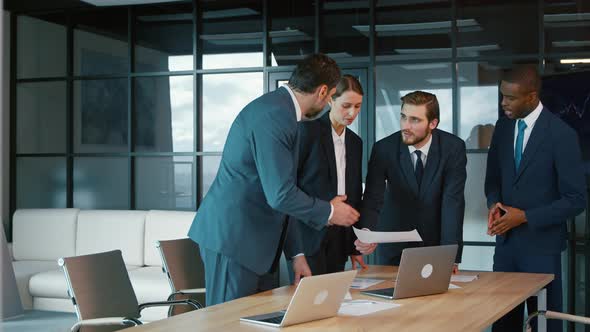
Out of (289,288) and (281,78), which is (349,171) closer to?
(289,288)

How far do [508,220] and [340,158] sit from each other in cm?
95

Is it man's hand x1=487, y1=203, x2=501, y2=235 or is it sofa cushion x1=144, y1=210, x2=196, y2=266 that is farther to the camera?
sofa cushion x1=144, y1=210, x2=196, y2=266

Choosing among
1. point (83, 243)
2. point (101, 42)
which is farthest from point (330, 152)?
point (101, 42)

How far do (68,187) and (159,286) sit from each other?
2.36 m

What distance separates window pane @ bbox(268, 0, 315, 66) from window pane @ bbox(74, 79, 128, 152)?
174cm

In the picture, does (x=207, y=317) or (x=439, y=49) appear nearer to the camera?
(x=207, y=317)

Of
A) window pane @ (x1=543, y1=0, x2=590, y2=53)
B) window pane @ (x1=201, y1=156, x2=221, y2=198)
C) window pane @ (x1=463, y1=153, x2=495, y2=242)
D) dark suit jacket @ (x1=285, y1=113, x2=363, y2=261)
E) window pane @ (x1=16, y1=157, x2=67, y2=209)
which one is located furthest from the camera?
window pane @ (x1=16, y1=157, x2=67, y2=209)

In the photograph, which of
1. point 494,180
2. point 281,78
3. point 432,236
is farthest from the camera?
point 281,78

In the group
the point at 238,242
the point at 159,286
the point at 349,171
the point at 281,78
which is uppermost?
the point at 281,78

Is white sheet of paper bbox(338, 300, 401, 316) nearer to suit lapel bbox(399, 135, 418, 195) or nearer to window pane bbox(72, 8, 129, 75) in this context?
suit lapel bbox(399, 135, 418, 195)

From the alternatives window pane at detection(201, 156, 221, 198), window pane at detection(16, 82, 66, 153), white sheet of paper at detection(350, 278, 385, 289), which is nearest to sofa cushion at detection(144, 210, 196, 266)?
window pane at detection(201, 156, 221, 198)

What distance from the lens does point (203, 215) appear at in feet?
10.3

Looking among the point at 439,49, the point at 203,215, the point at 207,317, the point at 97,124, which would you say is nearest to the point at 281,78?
the point at 439,49

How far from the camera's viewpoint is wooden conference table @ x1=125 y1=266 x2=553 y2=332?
2326mm
